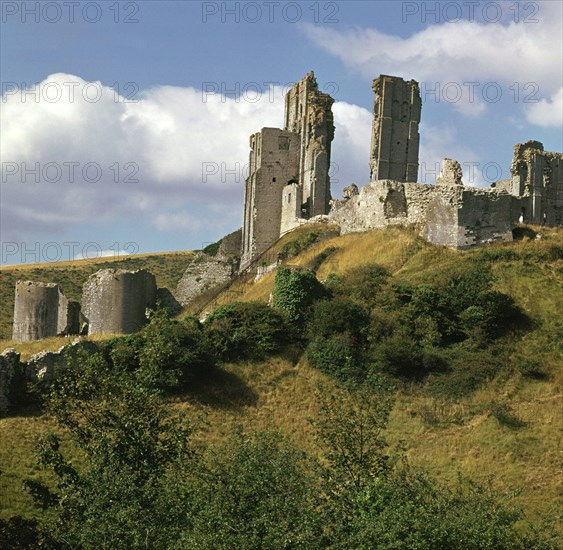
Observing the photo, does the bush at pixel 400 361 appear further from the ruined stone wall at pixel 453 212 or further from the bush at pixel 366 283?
the ruined stone wall at pixel 453 212

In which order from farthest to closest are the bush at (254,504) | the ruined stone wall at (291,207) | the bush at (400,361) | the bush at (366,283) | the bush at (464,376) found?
the ruined stone wall at (291,207) < the bush at (366,283) < the bush at (400,361) < the bush at (464,376) < the bush at (254,504)

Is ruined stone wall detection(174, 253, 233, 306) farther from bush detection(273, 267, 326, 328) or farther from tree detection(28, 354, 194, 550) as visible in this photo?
tree detection(28, 354, 194, 550)

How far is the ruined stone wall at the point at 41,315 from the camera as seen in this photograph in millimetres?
42844

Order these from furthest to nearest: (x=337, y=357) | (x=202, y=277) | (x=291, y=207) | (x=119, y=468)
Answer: (x=291, y=207)
(x=202, y=277)
(x=337, y=357)
(x=119, y=468)

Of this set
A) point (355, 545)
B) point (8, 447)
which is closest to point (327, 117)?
point (8, 447)

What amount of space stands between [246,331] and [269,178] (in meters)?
24.3

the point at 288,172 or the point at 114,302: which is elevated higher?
the point at 288,172

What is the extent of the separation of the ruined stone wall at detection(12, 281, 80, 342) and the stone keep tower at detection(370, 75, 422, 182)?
22.9m

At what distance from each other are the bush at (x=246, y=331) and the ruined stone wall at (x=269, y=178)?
21.5 meters

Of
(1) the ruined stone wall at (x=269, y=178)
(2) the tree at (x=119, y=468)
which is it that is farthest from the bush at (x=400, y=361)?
(1) the ruined stone wall at (x=269, y=178)

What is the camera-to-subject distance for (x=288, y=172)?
61406 millimetres

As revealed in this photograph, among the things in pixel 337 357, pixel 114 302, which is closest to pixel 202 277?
pixel 114 302

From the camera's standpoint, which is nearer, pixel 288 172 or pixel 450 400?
pixel 450 400

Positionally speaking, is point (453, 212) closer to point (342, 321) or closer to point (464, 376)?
point (342, 321)
